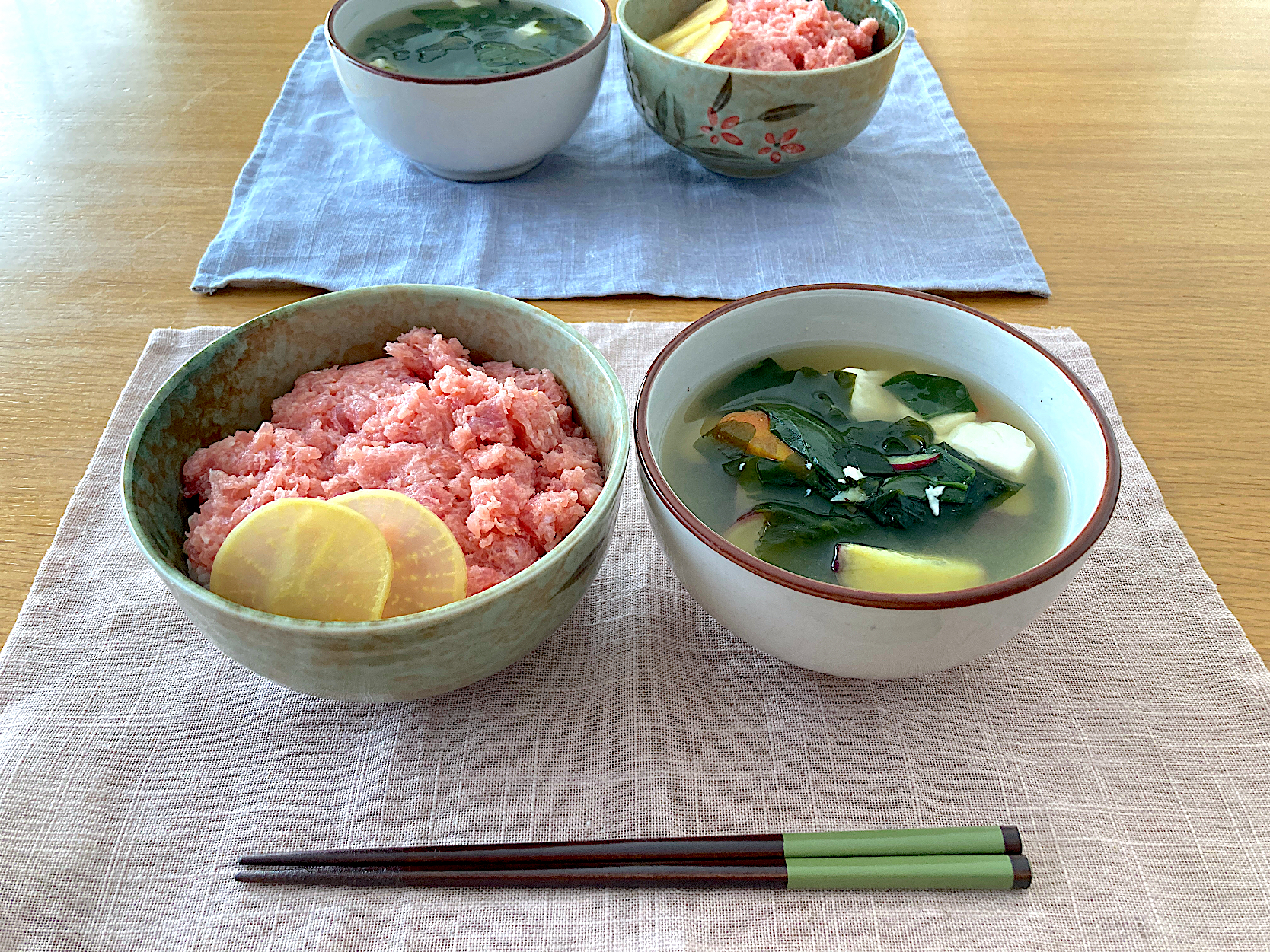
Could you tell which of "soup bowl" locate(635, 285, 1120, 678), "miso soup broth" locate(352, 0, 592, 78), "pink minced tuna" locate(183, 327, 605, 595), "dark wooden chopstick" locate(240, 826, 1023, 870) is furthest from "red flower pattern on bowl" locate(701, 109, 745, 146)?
"dark wooden chopstick" locate(240, 826, 1023, 870)

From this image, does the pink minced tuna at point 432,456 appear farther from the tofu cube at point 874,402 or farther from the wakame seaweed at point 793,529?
the tofu cube at point 874,402

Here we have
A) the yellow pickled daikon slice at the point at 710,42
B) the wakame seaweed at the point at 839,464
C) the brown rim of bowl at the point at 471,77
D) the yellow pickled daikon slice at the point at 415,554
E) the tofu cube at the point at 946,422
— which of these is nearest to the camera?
the yellow pickled daikon slice at the point at 415,554

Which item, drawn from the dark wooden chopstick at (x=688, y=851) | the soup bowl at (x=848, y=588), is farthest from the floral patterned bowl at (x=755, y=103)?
the dark wooden chopstick at (x=688, y=851)

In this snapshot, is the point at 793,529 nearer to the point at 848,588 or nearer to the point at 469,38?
the point at 848,588

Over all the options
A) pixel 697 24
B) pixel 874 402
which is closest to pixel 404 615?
pixel 874 402

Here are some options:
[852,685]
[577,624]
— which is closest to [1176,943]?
[852,685]

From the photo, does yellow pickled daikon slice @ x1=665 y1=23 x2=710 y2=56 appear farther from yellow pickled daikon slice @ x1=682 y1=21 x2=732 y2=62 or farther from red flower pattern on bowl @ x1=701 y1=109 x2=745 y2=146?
red flower pattern on bowl @ x1=701 y1=109 x2=745 y2=146

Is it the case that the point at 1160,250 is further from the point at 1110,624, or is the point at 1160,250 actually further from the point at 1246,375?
the point at 1110,624
